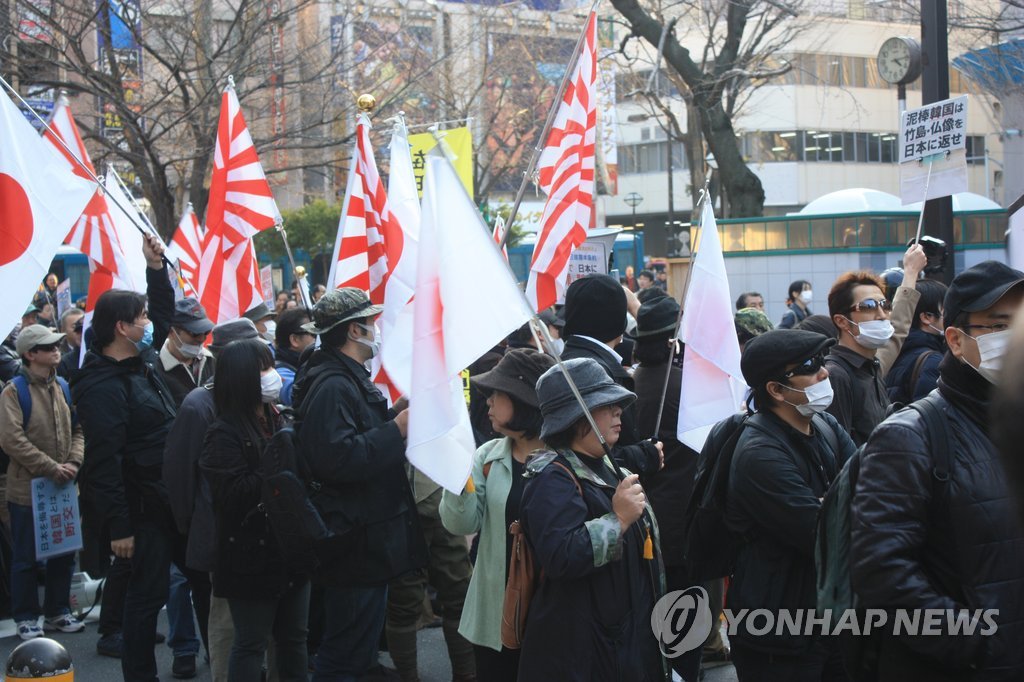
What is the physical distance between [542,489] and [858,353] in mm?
2556

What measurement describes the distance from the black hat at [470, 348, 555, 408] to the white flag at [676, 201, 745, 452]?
41.6 inches

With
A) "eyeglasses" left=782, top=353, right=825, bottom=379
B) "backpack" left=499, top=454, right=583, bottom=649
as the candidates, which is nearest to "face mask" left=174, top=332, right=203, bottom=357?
"backpack" left=499, top=454, right=583, bottom=649

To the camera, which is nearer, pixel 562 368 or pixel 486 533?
pixel 562 368

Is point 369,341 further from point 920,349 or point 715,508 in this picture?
point 920,349

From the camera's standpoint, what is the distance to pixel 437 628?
24.8ft

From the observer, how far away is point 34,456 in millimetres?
7219

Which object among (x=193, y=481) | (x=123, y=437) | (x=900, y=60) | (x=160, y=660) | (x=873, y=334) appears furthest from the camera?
(x=900, y=60)

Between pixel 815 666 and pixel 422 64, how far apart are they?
25.7 metres

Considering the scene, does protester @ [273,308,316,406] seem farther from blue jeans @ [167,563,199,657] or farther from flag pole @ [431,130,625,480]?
flag pole @ [431,130,625,480]

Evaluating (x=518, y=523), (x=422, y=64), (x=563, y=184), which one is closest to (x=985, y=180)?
(x=422, y=64)

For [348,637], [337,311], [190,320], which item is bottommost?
[348,637]

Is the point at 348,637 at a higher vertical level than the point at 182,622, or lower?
higher

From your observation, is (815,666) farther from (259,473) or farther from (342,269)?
(342,269)

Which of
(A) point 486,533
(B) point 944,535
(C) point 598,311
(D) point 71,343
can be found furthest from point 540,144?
(D) point 71,343
